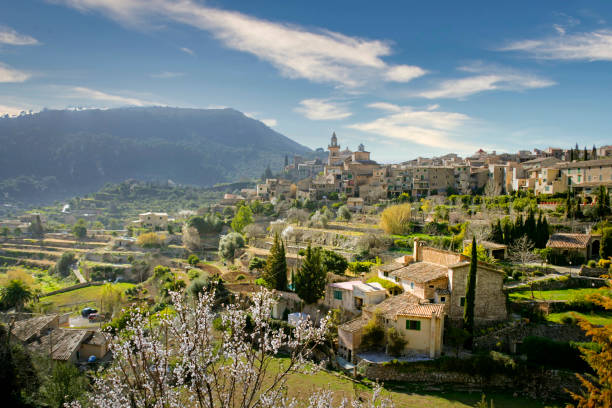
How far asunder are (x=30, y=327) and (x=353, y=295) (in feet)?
68.7

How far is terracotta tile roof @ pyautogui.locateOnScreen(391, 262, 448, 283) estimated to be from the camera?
21628 mm

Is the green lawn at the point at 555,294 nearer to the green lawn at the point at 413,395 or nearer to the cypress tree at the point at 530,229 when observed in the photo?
the cypress tree at the point at 530,229

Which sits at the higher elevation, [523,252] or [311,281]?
[523,252]

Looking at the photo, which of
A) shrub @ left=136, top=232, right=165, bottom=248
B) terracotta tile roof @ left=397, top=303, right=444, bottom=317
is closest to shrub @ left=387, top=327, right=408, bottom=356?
terracotta tile roof @ left=397, top=303, right=444, bottom=317

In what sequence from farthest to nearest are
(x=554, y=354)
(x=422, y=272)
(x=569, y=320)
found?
(x=422, y=272), (x=569, y=320), (x=554, y=354)

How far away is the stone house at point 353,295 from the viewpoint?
914 inches

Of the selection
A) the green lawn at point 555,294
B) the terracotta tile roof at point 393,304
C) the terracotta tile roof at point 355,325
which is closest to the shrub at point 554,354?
the green lawn at point 555,294

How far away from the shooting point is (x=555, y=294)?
73.5 ft

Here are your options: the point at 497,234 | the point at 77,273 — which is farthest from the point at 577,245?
the point at 77,273

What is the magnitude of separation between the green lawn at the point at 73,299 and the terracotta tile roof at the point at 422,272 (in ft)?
95.9

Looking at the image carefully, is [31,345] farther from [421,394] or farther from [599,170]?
[599,170]

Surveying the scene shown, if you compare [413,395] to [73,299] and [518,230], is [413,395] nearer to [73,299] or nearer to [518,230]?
[518,230]

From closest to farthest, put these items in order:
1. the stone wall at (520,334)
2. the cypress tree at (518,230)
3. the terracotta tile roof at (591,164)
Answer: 1. the stone wall at (520,334)
2. the cypress tree at (518,230)
3. the terracotta tile roof at (591,164)

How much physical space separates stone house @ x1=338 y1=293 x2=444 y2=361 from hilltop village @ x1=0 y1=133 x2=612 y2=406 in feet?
0.23
